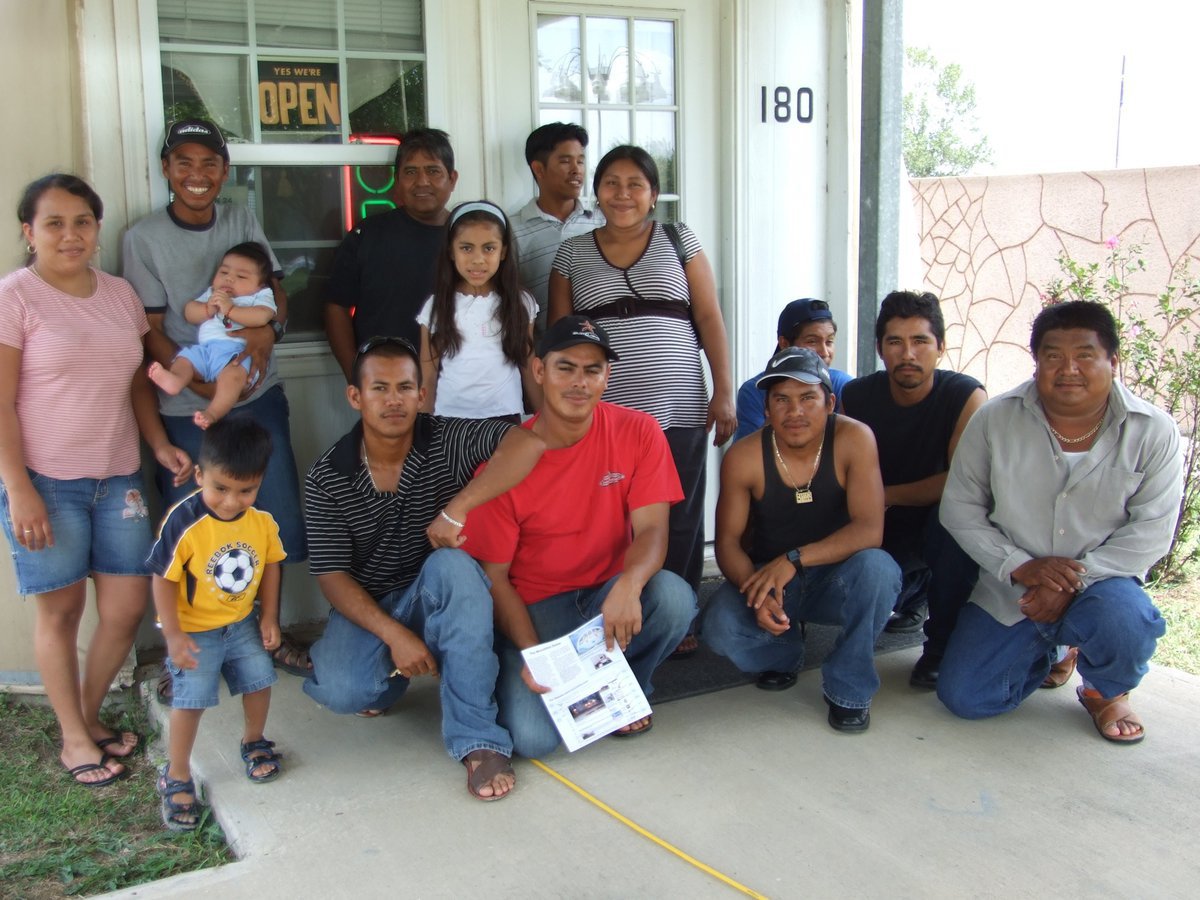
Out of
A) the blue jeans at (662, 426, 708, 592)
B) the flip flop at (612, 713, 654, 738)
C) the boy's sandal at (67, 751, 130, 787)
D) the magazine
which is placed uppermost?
the blue jeans at (662, 426, 708, 592)

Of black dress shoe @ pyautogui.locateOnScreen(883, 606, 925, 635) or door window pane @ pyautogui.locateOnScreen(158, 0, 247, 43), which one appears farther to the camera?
black dress shoe @ pyautogui.locateOnScreen(883, 606, 925, 635)

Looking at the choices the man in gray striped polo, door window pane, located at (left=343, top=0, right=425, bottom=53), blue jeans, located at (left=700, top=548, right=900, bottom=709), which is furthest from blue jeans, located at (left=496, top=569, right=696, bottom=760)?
door window pane, located at (left=343, top=0, right=425, bottom=53)

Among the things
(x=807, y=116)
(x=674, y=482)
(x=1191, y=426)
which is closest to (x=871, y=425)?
(x=674, y=482)

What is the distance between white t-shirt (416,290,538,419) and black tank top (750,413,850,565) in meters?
0.87

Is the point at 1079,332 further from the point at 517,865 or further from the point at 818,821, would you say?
the point at 517,865

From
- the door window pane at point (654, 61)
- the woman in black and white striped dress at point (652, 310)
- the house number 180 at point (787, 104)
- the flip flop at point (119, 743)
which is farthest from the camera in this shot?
the house number 180 at point (787, 104)

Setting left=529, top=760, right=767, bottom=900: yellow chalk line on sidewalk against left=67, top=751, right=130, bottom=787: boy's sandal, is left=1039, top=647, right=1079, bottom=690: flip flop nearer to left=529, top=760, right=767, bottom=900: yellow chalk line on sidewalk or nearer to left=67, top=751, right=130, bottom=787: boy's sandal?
left=529, top=760, right=767, bottom=900: yellow chalk line on sidewalk

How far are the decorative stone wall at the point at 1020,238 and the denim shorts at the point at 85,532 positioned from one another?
26.1 feet

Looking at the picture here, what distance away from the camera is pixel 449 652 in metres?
2.96

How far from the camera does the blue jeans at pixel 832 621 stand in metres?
3.21

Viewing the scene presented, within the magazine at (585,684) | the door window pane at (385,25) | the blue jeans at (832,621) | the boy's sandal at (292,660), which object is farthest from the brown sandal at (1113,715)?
the door window pane at (385,25)

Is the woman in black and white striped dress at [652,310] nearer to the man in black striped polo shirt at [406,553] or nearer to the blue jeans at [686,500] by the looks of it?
the blue jeans at [686,500]

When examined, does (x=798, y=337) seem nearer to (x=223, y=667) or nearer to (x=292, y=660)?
(x=292, y=660)

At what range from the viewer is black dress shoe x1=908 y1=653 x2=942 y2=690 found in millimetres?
3549
